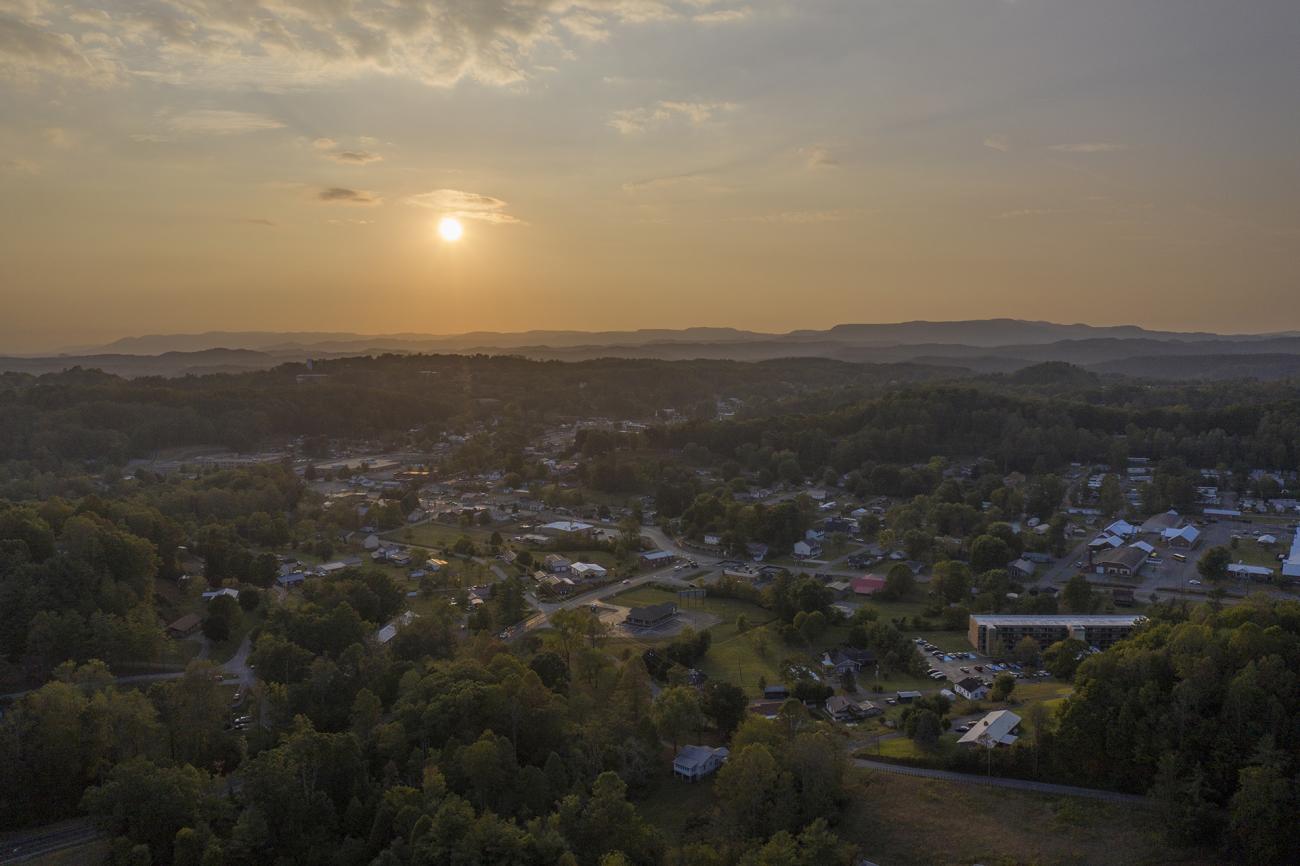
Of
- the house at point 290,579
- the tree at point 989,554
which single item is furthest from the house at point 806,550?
the house at point 290,579

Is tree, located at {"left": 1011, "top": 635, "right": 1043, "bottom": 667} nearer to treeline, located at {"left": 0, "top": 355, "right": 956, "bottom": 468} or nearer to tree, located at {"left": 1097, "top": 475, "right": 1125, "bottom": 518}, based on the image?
tree, located at {"left": 1097, "top": 475, "right": 1125, "bottom": 518}

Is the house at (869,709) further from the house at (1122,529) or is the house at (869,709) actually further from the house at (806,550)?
the house at (1122,529)

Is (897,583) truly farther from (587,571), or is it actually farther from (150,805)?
(150,805)

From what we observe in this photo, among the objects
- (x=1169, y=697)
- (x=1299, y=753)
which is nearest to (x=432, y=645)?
(x=1169, y=697)

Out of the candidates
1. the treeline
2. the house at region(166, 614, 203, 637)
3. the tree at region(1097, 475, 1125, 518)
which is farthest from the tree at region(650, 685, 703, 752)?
the treeline

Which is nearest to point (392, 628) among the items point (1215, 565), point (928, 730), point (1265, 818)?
point (928, 730)

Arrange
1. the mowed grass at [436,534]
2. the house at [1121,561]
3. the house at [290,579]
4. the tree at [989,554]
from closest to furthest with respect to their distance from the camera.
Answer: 1. the house at [290,579]
2. the tree at [989,554]
3. the house at [1121,561]
4. the mowed grass at [436,534]
